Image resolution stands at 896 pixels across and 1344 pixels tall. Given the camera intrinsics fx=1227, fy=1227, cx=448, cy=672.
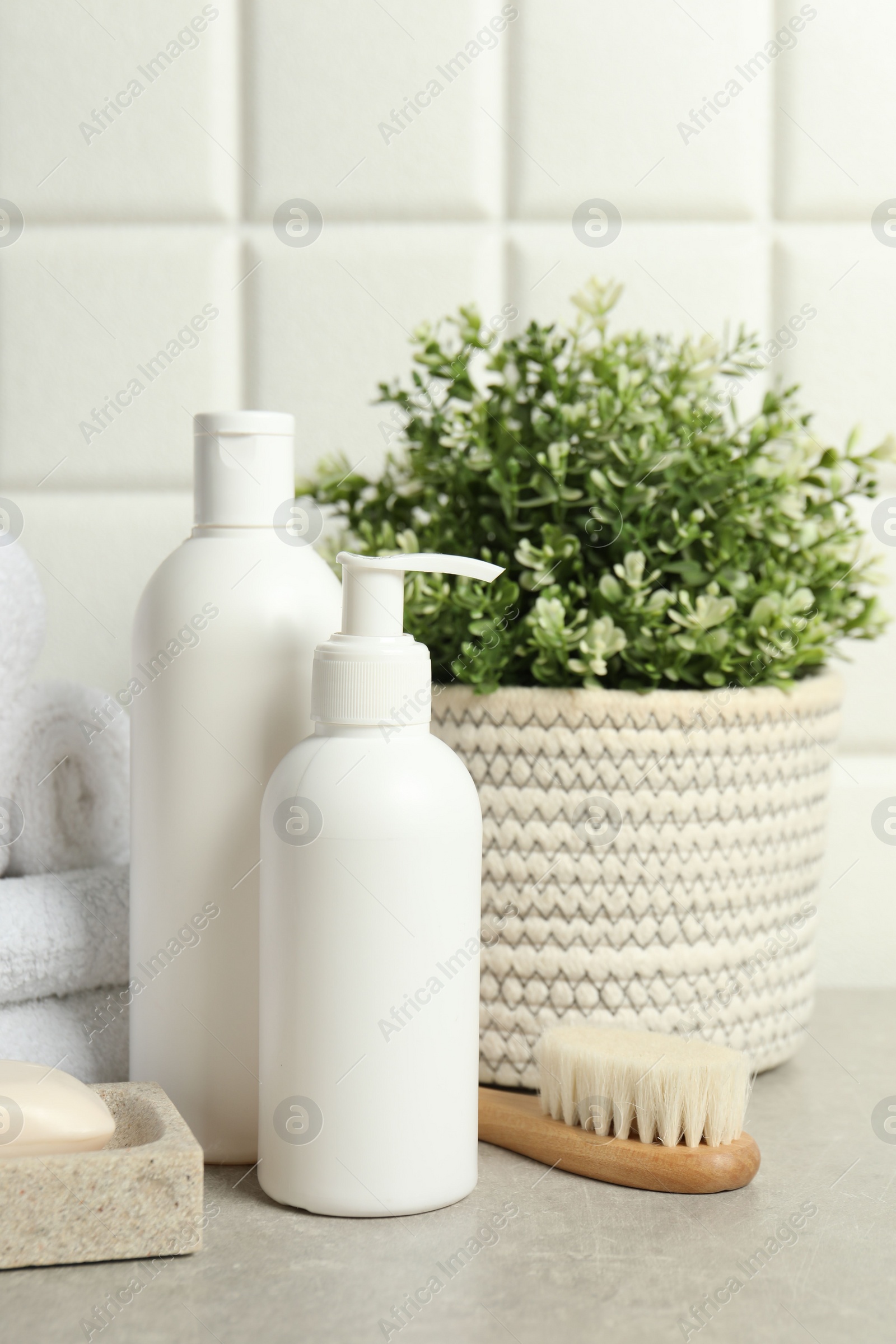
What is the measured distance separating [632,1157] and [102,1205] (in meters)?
0.19

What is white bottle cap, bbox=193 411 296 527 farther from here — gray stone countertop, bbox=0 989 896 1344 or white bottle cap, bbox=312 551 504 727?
gray stone countertop, bbox=0 989 896 1344

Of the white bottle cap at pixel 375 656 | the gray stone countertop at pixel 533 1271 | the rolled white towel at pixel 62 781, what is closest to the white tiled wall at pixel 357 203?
the rolled white towel at pixel 62 781

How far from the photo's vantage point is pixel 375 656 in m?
0.42

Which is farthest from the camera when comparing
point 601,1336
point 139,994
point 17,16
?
point 17,16

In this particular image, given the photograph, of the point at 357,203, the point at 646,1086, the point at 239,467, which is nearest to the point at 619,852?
the point at 646,1086

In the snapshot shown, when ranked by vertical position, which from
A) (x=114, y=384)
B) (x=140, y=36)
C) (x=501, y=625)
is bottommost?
(x=501, y=625)

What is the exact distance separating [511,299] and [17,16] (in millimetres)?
334

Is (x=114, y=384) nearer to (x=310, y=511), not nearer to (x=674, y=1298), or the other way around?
Result: (x=310, y=511)

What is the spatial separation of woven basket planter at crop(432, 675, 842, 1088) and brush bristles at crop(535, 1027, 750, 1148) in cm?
4

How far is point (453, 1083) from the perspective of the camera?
1.42ft

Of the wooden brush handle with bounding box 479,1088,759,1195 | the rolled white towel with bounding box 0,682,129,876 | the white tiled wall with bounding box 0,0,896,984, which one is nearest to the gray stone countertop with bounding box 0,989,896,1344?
the wooden brush handle with bounding box 479,1088,759,1195

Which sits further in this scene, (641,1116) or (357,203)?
(357,203)

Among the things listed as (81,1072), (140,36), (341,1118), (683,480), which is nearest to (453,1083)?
(341,1118)

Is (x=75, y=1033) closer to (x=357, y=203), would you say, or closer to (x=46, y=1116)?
(x=46, y=1116)
